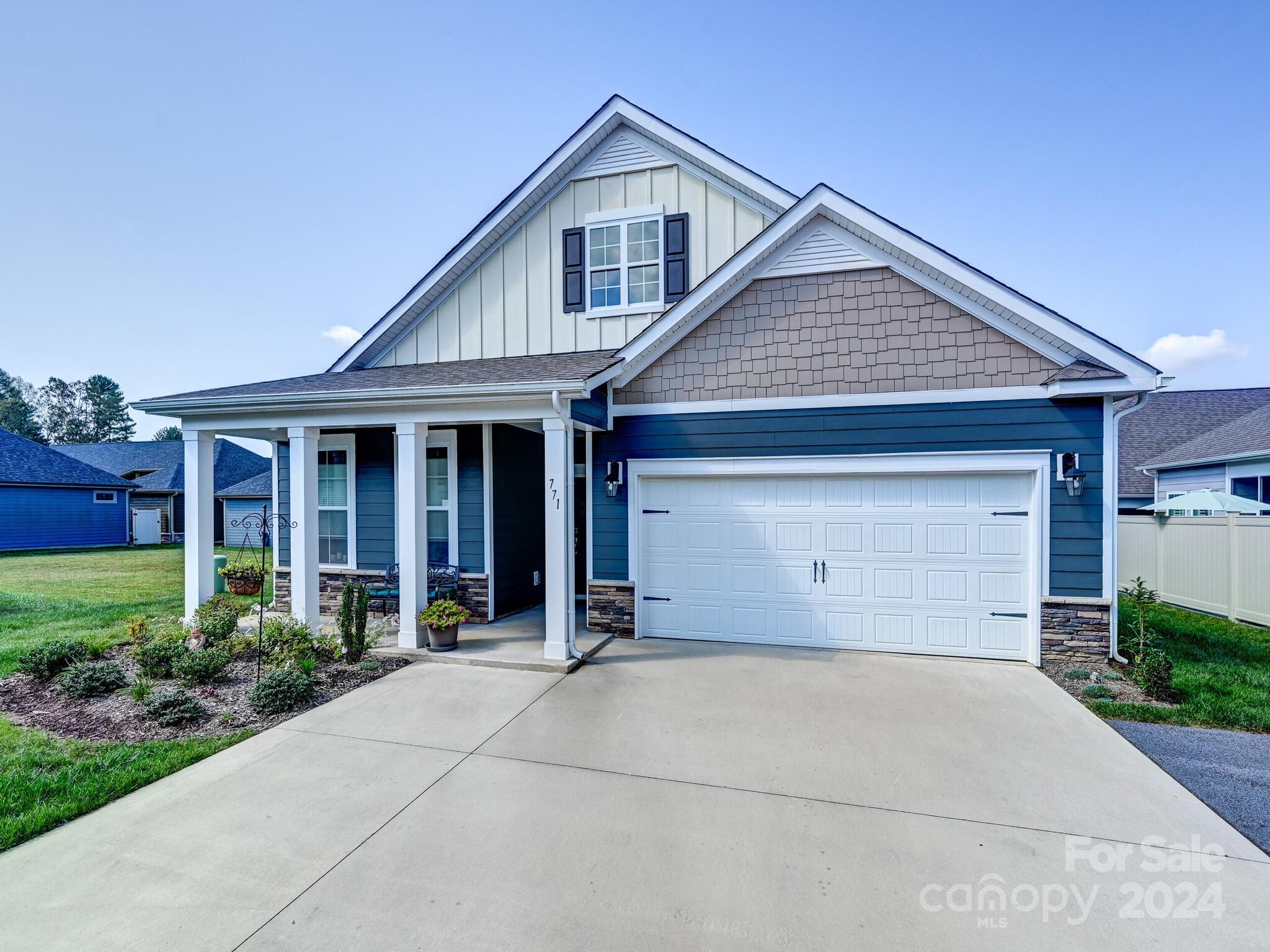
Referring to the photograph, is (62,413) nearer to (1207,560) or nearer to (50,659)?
(50,659)

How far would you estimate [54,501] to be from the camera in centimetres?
2216

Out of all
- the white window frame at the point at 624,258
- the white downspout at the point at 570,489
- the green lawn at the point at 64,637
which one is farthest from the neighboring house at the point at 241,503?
the white downspout at the point at 570,489

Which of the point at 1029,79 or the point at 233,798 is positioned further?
the point at 1029,79

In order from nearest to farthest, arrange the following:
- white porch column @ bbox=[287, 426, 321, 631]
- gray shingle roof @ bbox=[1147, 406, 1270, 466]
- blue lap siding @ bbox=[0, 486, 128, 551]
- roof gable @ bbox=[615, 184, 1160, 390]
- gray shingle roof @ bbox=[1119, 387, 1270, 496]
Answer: roof gable @ bbox=[615, 184, 1160, 390] < white porch column @ bbox=[287, 426, 321, 631] < gray shingle roof @ bbox=[1147, 406, 1270, 466] < gray shingle roof @ bbox=[1119, 387, 1270, 496] < blue lap siding @ bbox=[0, 486, 128, 551]

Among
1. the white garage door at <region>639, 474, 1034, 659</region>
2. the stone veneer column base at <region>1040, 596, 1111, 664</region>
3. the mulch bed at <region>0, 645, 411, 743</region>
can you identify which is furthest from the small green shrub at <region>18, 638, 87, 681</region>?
the stone veneer column base at <region>1040, 596, 1111, 664</region>

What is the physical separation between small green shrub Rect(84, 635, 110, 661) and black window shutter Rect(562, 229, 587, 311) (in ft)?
23.6

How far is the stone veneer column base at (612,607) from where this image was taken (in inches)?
300

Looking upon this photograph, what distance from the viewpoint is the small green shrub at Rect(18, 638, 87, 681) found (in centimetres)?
601

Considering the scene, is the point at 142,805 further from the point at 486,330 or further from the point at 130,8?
the point at 130,8

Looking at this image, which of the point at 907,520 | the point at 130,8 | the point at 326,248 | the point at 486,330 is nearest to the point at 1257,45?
the point at 907,520

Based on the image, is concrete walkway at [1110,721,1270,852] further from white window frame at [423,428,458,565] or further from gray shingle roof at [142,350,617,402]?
white window frame at [423,428,458,565]

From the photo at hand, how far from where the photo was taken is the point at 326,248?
14.1 meters

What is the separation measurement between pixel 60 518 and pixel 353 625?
24584mm

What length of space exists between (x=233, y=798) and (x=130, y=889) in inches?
33.5
